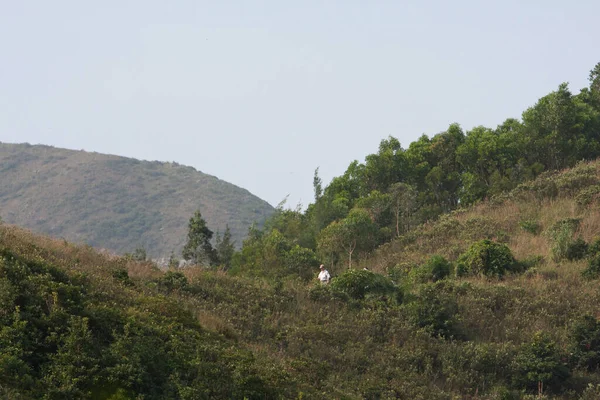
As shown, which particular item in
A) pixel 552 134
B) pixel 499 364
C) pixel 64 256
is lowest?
pixel 499 364

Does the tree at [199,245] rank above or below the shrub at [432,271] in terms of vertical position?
above

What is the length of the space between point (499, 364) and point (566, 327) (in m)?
3.04

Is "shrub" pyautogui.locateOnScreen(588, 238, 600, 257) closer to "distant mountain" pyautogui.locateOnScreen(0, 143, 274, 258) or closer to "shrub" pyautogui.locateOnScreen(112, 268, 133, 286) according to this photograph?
"shrub" pyautogui.locateOnScreen(112, 268, 133, 286)

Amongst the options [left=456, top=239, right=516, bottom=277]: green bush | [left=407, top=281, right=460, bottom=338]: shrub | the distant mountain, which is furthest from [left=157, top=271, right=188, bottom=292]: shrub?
the distant mountain

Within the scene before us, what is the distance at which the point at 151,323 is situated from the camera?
12039mm

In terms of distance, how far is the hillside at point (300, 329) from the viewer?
10328 mm

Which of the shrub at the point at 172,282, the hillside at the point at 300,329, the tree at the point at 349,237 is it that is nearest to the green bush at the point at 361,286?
the hillside at the point at 300,329

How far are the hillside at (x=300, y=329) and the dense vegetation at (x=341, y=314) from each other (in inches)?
1.3

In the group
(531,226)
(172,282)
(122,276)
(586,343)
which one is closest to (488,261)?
(531,226)

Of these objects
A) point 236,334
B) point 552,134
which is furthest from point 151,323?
point 552,134

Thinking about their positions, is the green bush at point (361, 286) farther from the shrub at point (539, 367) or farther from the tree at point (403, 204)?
the tree at point (403, 204)

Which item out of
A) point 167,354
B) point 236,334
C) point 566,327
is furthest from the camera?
point 566,327

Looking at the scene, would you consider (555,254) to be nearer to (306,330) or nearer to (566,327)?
(566,327)

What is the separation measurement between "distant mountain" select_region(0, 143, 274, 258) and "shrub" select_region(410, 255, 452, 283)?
3002 inches
